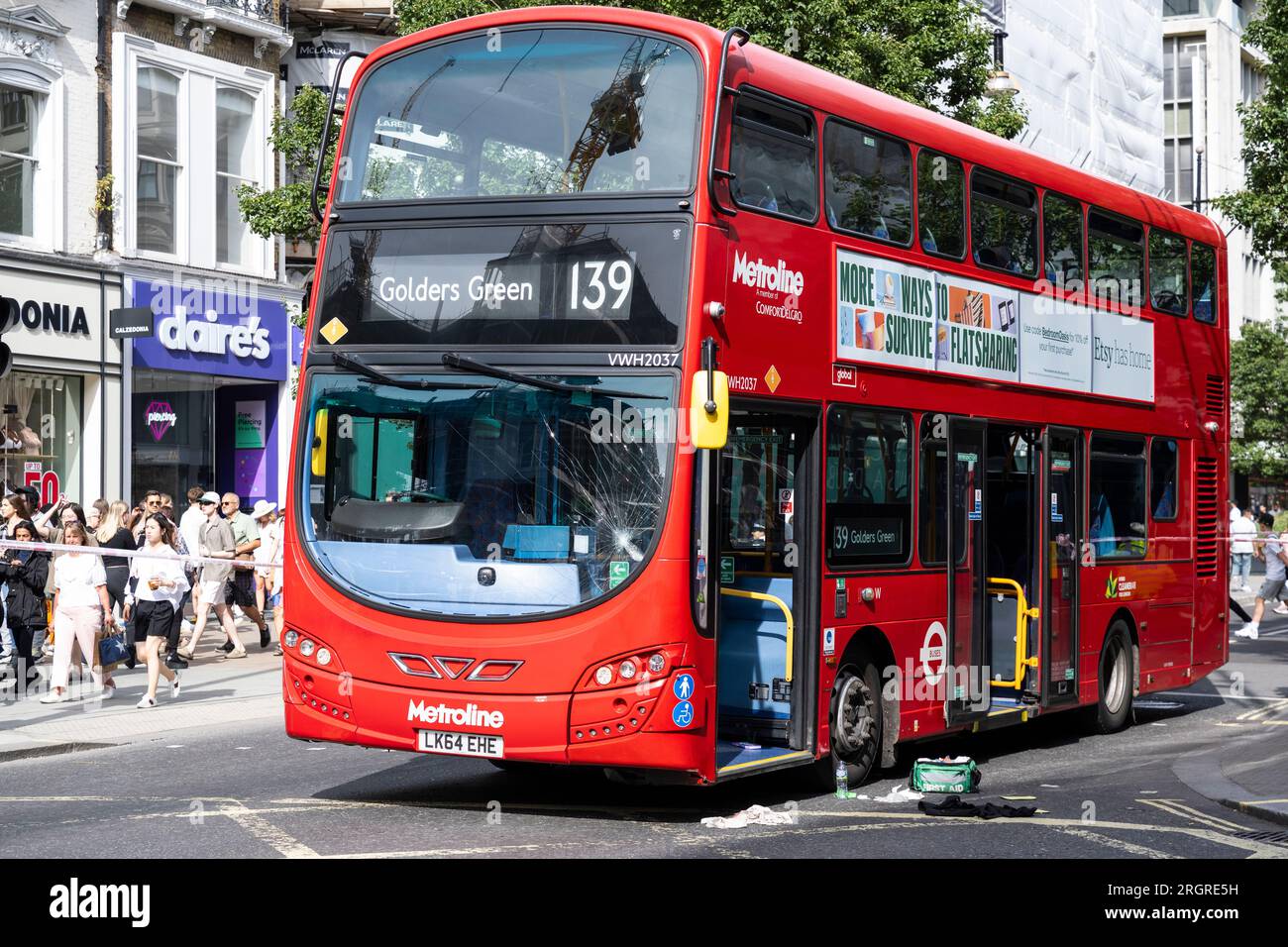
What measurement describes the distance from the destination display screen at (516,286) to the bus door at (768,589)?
1.21m

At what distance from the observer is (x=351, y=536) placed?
966 centimetres

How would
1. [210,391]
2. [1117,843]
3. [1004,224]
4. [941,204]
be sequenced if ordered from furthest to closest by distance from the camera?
[210,391]
[1004,224]
[941,204]
[1117,843]

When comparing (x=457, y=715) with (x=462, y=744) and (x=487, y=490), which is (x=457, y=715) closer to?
(x=462, y=744)

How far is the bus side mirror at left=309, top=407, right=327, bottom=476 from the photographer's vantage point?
9766mm

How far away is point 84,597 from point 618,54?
27.8ft

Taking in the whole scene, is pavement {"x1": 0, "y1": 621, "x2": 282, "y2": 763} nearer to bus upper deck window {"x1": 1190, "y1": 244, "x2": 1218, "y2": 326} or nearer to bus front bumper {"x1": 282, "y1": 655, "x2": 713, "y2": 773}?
bus front bumper {"x1": 282, "y1": 655, "x2": 713, "y2": 773}

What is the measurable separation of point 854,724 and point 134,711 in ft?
24.6

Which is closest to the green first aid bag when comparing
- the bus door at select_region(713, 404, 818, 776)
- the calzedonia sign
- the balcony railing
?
the bus door at select_region(713, 404, 818, 776)

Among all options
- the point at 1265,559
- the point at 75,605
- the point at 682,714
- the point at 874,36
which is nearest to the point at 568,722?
the point at 682,714

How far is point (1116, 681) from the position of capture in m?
14.5

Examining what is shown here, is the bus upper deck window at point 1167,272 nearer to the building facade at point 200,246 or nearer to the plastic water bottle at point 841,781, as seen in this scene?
the plastic water bottle at point 841,781

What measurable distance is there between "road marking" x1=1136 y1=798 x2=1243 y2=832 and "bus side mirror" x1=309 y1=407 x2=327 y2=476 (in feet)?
17.2

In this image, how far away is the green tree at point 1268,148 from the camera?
73.0 ft

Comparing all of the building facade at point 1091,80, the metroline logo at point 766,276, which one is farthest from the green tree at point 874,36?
the building facade at point 1091,80
